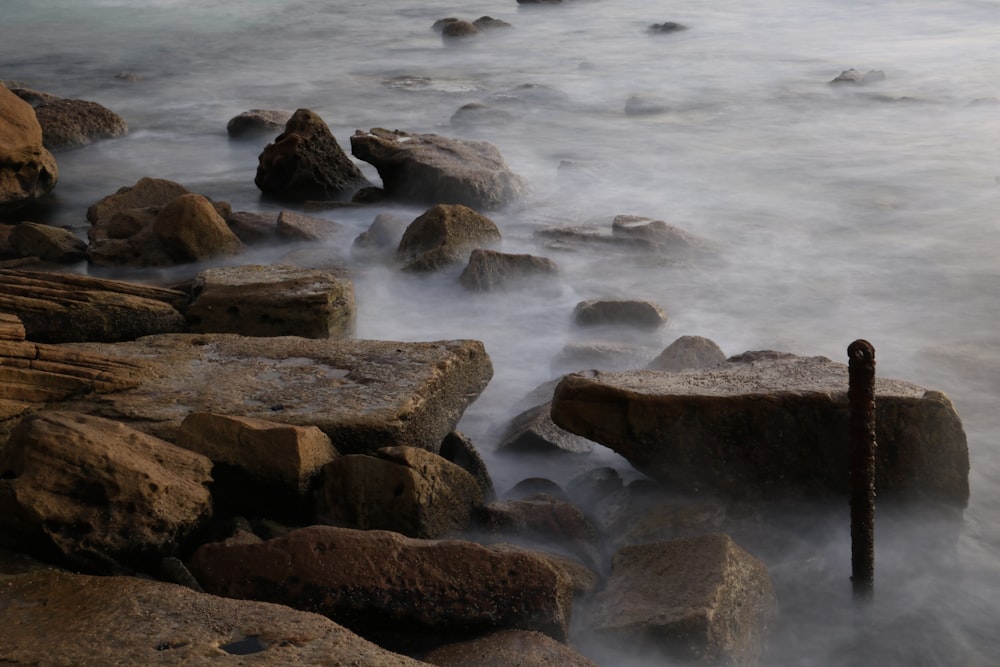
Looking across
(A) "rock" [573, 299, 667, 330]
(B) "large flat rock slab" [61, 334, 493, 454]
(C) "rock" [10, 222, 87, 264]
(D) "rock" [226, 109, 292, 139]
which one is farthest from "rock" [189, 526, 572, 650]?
(D) "rock" [226, 109, 292, 139]

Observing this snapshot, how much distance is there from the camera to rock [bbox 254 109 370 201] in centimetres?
762

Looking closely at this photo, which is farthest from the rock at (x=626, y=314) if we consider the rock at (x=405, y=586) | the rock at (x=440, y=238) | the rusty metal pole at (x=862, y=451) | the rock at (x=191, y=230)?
the rock at (x=405, y=586)

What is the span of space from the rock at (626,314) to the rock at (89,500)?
111 inches

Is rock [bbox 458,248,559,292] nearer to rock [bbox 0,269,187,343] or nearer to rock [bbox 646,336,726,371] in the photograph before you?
rock [bbox 646,336,726,371]

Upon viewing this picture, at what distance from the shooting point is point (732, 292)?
6.11m

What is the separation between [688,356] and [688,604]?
1.81 metres

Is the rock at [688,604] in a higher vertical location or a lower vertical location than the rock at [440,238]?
lower

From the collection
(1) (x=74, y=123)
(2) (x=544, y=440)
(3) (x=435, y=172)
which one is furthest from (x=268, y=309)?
(1) (x=74, y=123)

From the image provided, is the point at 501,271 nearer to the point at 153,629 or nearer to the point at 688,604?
the point at 688,604

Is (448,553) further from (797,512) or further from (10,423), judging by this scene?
(10,423)

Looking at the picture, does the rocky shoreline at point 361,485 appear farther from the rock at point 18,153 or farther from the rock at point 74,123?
the rock at point 74,123

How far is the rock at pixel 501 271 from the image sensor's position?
5898 mm

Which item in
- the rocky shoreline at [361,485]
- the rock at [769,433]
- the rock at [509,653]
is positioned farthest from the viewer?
the rock at [769,433]

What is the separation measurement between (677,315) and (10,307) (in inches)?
125
